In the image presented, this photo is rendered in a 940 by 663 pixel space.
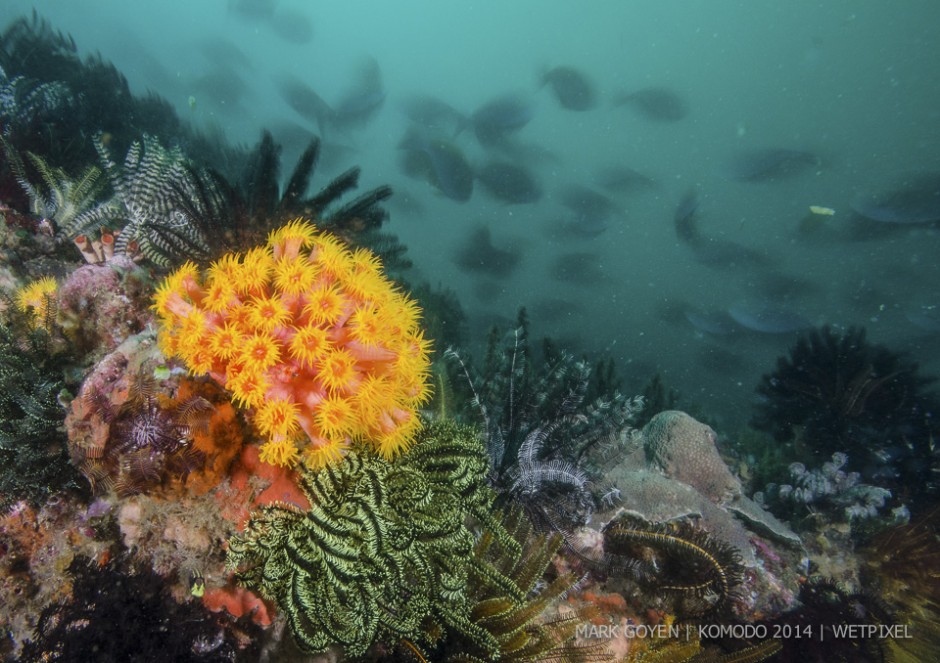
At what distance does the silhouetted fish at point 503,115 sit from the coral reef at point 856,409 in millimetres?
18152

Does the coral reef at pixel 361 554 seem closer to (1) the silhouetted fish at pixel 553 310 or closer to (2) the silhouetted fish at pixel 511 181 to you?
(2) the silhouetted fish at pixel 511 181

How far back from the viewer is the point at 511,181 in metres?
24.1

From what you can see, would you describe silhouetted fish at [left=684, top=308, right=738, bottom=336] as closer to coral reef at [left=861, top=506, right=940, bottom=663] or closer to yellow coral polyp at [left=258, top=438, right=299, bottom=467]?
coral reef at [left=861, top=506, right=940, bottom=663]

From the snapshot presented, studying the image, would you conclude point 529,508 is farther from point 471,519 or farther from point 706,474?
point 706,474

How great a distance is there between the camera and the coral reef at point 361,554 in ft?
7.36

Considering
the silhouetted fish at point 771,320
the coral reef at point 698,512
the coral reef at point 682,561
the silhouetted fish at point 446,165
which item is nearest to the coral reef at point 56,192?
the coral reef at point 698,512

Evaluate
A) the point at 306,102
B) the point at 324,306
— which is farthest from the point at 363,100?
the point at 324,306


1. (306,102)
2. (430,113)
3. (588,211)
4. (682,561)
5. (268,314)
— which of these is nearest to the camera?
(268,314)

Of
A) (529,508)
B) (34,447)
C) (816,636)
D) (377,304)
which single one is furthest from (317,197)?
(816,636)

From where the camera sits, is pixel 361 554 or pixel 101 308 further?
pixel 101 308

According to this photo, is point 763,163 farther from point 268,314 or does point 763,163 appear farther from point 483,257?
point 268,314

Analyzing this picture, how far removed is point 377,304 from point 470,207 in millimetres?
68063

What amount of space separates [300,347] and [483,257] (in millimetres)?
23900

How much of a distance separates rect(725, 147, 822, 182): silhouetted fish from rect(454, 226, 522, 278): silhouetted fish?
12.3m
